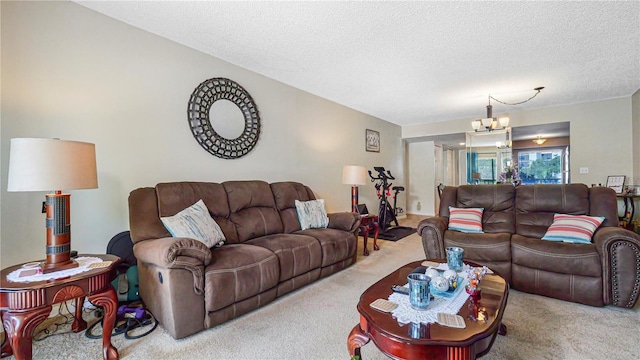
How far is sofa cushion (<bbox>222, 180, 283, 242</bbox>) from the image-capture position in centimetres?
284

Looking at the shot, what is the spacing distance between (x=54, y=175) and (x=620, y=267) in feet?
13.1

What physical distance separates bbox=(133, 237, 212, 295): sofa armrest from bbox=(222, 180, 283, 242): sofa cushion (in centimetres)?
85

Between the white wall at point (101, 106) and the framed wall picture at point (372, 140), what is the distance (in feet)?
9.15

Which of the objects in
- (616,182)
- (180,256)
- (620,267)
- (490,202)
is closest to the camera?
(180,256)

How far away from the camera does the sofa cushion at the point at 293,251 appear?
96.0 inches

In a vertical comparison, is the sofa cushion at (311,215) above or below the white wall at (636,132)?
below

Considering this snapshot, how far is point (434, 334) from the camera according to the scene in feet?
3.80

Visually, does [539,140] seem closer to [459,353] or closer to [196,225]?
[459,353]

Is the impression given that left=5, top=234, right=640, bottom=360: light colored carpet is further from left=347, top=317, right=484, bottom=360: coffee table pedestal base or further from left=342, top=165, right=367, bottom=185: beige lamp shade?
left=342, top=165, right=367, bottom=185: beige lamp shade

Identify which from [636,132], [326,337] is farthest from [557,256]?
[636,132]

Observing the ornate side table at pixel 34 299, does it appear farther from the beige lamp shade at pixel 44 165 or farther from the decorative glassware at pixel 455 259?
the decorative glassware at pixel 455 259

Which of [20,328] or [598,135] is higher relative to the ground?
[598,135]

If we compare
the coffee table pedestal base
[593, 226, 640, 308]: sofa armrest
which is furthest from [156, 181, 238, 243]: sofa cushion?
[593, 226, 640, 308]: sofa armrest

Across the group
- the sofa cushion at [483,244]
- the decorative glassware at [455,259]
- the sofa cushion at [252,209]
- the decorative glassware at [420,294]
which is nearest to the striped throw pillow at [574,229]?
the sofa cushion at [483,244]
